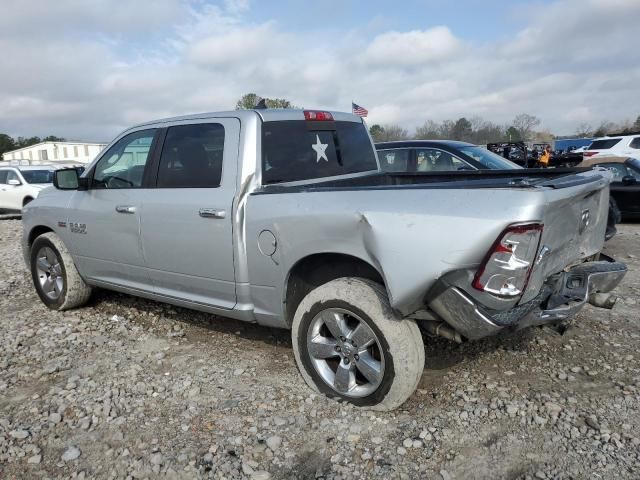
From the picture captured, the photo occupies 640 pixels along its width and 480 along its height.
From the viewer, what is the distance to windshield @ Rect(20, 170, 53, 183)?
15039 mm

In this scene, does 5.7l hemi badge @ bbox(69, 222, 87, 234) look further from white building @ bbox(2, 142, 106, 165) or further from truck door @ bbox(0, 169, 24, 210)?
white building @ bbox(2, 142, 106, 165)

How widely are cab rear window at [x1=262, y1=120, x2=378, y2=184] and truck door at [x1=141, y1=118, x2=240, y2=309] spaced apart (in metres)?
0.26

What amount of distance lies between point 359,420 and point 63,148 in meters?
57.8

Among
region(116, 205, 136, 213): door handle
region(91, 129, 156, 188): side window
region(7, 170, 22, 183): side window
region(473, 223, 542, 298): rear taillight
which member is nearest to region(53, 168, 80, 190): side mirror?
region(91, 129, 156, 188): side window

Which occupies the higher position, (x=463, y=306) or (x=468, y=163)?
(x=468, y=163)

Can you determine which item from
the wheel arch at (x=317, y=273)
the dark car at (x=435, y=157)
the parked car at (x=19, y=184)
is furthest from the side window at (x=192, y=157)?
the parked car at (x=19, y=184)

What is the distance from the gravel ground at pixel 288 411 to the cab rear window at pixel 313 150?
1439 millimetres

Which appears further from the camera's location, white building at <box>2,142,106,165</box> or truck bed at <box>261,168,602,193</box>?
white building at <box>2,142,106,165</box>

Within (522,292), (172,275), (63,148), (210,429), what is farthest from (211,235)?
(63,148)

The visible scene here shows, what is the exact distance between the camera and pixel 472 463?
2.64m

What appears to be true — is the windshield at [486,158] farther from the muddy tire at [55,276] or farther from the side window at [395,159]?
the muddy tire at [55,276]

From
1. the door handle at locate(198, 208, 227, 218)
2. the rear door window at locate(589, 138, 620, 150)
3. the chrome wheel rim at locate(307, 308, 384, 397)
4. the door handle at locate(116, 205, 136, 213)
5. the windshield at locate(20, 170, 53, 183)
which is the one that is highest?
the rear door window at locate(589, 138, 620, 150)

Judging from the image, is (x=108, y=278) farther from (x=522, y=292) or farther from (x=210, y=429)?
(x=522, y=292)

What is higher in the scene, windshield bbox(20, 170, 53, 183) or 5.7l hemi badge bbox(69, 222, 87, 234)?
windshield bbox(20, 170, 53, 183)
